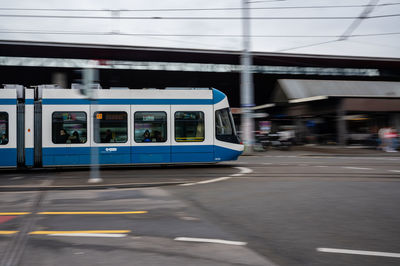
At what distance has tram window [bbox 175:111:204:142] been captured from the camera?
12.8 meters

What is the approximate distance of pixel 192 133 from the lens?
12.9m

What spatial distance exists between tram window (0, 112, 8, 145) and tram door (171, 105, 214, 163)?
5.57 meters

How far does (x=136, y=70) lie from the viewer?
29.9 metres

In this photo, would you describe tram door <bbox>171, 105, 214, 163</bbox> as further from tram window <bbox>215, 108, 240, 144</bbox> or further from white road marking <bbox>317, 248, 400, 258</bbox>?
white road marking <bbox>317, 248, 400, 258</bbox>

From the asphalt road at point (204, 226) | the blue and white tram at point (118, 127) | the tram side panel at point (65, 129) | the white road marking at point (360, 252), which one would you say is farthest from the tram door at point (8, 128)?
the white road marking at point (360, 252)

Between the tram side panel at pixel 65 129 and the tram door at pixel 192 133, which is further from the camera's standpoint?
the tram door at pixel 192 133

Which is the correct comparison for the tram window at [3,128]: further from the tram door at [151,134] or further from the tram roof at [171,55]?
the tram roof at [171,55]

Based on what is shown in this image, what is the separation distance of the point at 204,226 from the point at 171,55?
25.5 meters

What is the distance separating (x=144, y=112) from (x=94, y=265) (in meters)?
9.63

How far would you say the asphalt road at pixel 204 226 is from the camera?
11.8ft

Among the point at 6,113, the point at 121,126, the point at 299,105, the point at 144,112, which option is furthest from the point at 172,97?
the point at 299,105

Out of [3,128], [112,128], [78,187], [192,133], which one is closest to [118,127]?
[112,128]

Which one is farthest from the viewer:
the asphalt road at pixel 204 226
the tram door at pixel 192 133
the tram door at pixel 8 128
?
the tram door at pixel 192 133

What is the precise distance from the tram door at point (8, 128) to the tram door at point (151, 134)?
3898mm
